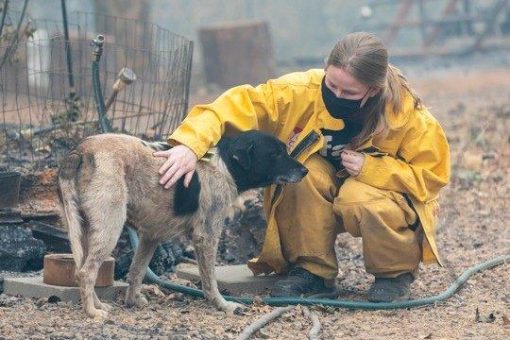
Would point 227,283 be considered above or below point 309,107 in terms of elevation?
below

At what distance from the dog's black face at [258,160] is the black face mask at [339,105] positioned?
30 centimetres

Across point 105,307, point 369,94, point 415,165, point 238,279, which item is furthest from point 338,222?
point 105,307

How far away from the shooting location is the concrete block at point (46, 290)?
5.35 meters

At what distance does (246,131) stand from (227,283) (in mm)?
852

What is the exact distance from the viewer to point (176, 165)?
5145 mm

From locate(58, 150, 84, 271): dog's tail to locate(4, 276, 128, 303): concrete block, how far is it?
1.24ft

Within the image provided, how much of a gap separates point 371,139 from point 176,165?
107 centimetres

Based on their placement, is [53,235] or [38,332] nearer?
[38,332]

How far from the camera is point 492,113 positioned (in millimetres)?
12945

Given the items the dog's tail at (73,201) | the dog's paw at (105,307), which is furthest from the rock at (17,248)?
the dog's tail at (73,201)

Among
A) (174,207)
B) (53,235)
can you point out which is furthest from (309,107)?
(53,235)

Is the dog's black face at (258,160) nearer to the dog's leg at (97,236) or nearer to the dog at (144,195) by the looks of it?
the dog at (144,195)

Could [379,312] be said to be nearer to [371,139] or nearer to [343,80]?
[371,139]

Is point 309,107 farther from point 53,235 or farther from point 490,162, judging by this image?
point 490,162
